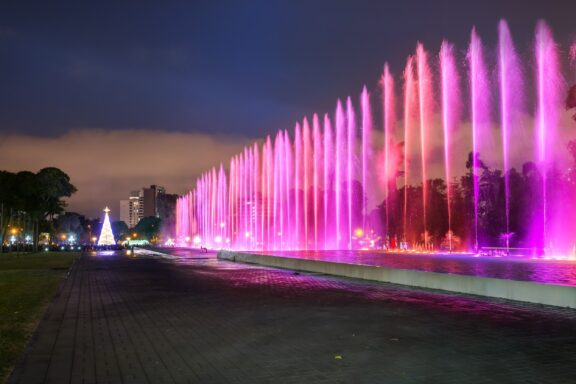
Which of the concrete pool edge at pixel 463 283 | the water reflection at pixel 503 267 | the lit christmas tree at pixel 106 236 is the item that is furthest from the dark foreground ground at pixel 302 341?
the lit christmas tree at pixel 106 236

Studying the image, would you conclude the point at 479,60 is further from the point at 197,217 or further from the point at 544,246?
the point at 197,217

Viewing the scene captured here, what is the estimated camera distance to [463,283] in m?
15.0

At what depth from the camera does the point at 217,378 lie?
6.51 meters

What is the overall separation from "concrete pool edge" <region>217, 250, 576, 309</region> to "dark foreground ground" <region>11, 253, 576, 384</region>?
19.0 inches

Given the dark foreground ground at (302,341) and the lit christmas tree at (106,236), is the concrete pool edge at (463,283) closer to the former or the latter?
the dark foreground ground at (302,341)

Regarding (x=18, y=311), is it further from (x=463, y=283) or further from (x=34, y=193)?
(x=34, y=193)

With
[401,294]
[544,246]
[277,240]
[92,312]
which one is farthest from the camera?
[277,240]

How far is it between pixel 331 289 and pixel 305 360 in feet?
31.9

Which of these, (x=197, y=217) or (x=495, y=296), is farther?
(x=197, y=217)

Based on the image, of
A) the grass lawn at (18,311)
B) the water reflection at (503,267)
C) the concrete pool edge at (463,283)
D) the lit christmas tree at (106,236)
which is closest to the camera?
the grass lawn at (18,311)

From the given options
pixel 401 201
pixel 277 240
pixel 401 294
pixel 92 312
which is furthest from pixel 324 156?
pixel 92 312

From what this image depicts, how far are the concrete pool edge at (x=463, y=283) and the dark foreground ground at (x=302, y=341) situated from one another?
0.48m

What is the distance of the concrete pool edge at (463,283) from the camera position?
1212 centimetres

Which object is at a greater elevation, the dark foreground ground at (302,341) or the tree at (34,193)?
the tree at (34,193)
